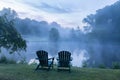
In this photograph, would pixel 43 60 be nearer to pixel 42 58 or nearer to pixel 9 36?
pixel 42 58

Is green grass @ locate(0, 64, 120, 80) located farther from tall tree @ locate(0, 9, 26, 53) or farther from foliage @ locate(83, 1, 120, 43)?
foliage @ locate(83, 1, 120, 43)

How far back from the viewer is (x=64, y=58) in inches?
393

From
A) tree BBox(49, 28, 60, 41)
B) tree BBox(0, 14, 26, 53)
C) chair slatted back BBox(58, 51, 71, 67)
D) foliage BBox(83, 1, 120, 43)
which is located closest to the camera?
tree BBox(0, 14, 26, 53)

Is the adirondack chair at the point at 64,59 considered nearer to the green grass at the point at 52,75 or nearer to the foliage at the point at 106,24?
the green grass at the point at 52,75

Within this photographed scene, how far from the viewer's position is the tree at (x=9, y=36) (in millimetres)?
7832

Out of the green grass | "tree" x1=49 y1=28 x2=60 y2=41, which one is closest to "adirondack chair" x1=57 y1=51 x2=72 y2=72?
the green grass

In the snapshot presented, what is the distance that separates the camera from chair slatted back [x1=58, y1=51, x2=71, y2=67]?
994cm

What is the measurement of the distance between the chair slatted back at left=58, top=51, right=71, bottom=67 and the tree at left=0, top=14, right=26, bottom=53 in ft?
7.30

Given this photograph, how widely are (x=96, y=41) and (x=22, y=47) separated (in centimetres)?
4492

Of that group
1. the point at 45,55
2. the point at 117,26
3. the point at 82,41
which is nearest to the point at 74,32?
the point at 82,41

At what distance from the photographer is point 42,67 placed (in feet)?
33.3

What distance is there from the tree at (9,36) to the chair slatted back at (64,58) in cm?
222

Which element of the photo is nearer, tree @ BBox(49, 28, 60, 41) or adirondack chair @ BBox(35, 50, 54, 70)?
adirondack chair @ BBox(35, 50, 54, 70)

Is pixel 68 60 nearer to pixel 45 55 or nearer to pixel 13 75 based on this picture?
pixel 45 55
